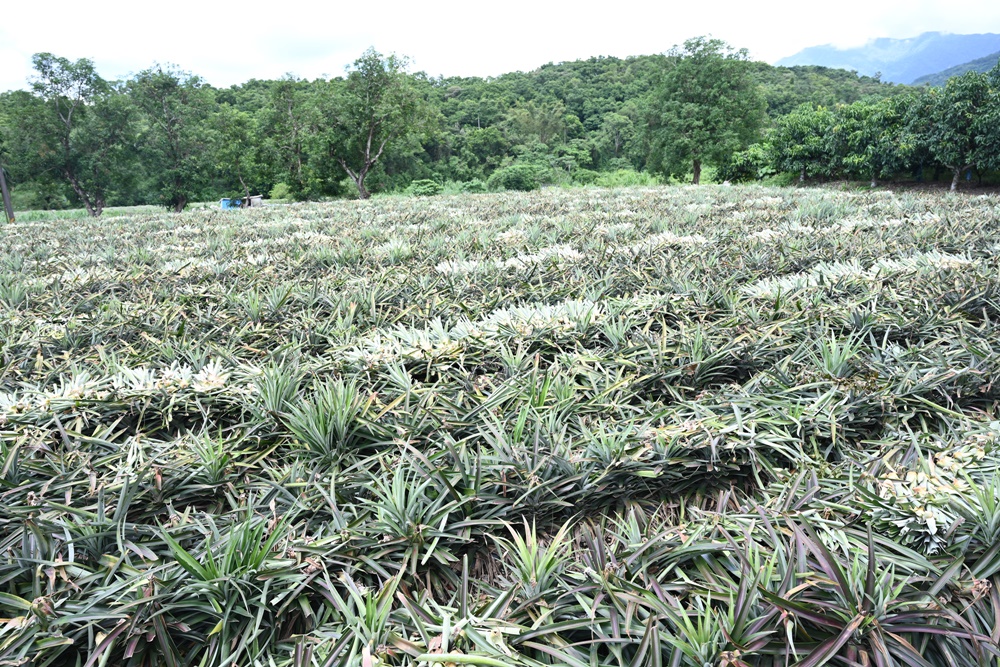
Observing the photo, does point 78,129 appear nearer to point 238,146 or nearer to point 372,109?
point 238,146

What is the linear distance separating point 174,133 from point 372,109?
44.4 feet

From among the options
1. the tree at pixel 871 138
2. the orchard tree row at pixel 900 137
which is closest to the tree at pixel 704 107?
the orchard tree row at pixel 900 137

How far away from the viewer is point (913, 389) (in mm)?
1642

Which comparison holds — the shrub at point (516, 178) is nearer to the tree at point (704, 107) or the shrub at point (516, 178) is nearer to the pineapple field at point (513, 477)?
the tree at point (704, 107)

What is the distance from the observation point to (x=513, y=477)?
1355 mm

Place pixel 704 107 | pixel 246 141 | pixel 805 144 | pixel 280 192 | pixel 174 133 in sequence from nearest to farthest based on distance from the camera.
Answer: pixel 805 144, pixel 704 107, pixel 174 133, pixel 246 141, pixel 280 192

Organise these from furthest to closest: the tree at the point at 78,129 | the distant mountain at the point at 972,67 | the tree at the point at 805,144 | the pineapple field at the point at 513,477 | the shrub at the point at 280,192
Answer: the shrub at the point at 280,192, the tree at the point at 78,129, the tree at the point at 805,144, the distant mountain at the point at 972,67, the pineapple field at the point at 513,477

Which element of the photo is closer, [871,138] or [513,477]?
[513,477]

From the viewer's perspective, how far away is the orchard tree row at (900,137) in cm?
1471

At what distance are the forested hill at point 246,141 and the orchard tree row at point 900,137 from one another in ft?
29.3

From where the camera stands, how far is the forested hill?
23734mm

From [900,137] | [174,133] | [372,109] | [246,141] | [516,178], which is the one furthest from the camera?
[516,178]

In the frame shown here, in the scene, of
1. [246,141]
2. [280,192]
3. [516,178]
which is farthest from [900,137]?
[280,192]

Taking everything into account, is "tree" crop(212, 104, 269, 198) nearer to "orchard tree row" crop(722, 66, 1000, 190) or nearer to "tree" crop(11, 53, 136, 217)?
"tree" crop(11, 53, 136, 217)
